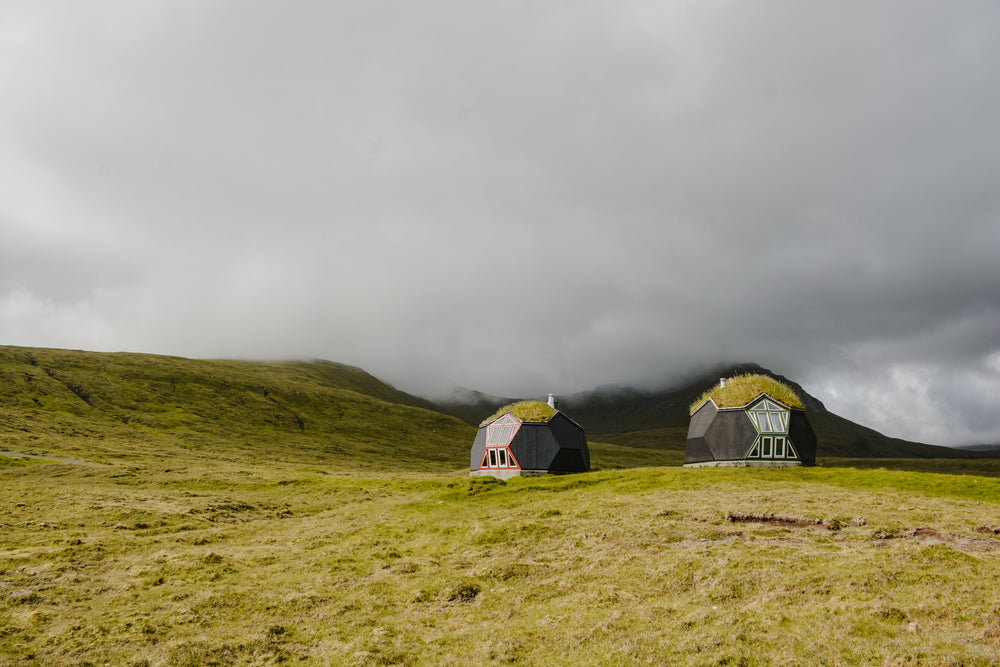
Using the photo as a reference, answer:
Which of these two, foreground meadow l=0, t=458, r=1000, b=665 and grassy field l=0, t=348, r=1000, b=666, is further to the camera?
grassy field l=0, t=348, r=1000, b=666

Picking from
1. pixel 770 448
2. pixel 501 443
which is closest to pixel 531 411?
pixel 501 443

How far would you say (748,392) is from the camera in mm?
57438

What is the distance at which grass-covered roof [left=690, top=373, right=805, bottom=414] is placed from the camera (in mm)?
56906

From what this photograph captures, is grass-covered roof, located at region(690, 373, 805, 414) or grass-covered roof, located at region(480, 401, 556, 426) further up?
grass-covered roof, located at region(690, 373, 805, 414)

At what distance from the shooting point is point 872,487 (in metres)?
40.4

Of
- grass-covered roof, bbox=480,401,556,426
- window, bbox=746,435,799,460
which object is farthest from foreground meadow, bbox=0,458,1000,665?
grass-covered roof, bbox=480,401,556,426

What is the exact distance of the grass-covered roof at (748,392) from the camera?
56906mm

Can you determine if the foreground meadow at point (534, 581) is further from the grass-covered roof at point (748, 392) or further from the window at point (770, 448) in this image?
the grass-covered roof at point (748, 392)

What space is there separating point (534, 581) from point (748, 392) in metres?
42.9

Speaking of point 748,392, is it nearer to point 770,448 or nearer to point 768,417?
point 768,417

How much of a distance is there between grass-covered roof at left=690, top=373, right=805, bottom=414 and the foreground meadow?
15690 mm

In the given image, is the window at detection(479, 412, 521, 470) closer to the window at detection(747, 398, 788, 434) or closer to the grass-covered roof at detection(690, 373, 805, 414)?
the grass-covered roof at detection(690, 373, 805, 414)

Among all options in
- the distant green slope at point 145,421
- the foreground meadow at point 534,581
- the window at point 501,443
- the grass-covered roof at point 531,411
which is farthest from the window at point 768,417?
the distant green slope at point 145,421

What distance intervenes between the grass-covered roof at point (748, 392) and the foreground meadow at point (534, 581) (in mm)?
15690
